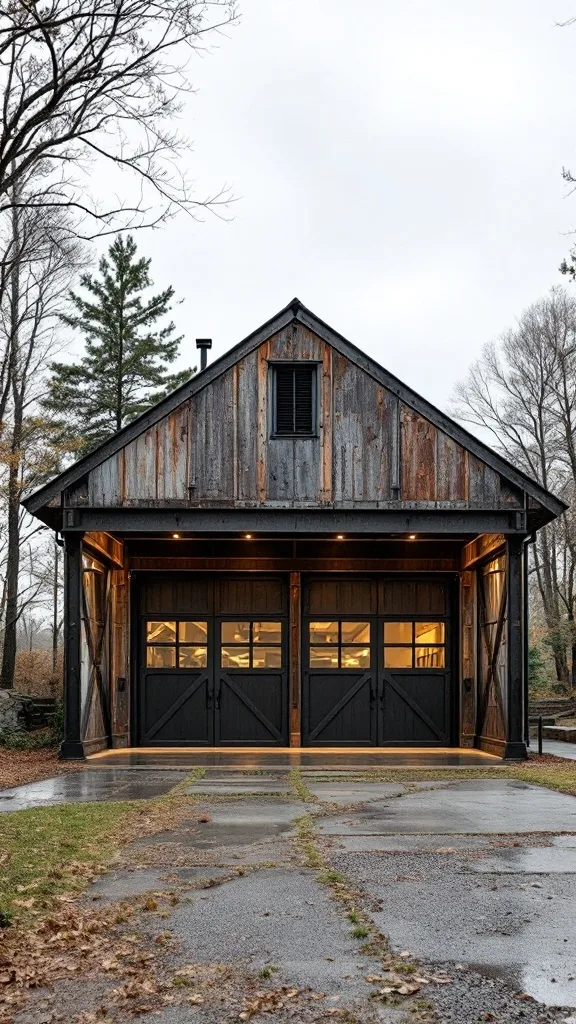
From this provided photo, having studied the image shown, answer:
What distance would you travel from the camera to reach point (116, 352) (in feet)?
126

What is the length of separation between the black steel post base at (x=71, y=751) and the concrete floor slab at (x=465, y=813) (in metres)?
5.67

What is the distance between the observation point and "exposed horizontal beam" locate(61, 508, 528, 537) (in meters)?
15.7

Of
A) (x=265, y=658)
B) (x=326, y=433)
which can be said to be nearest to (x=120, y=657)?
(x=265, y=658)

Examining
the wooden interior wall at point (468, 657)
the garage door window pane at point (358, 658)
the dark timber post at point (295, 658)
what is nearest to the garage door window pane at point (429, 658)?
the wooden interior wall at point (468, 657)

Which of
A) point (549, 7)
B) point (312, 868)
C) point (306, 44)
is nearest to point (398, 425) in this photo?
point (306, 44)

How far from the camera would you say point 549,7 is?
8.02 meters

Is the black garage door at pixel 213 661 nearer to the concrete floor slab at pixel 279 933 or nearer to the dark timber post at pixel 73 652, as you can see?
the dark timber post at pixel 73 652

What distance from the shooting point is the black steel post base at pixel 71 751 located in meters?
15.5

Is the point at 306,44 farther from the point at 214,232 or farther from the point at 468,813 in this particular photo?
the point at 468,813

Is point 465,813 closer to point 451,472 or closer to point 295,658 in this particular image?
point 451,472

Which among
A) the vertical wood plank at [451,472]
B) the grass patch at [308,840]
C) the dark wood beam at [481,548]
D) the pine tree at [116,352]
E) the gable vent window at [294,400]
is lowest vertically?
the grass patch at [308,840]

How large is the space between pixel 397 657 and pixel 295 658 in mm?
1780

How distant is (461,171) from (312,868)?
124285 millimetres

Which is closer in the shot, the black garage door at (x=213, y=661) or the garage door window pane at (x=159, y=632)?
the black garage door at (x=213, y=661)
